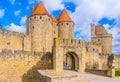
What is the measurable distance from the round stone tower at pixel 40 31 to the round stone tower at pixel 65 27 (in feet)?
17.2

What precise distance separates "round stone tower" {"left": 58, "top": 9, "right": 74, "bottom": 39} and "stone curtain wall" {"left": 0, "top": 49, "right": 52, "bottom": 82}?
16.8m

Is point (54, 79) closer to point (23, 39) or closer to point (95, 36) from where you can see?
point (23, 39)

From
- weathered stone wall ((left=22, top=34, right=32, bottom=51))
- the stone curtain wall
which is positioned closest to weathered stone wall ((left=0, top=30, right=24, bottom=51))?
weathered stone wall ((left=22, top=34, right=32, bottom=51))

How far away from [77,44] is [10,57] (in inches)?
294

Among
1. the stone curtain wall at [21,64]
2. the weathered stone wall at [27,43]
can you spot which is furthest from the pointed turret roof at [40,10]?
the stone curtain wall at [21,64]

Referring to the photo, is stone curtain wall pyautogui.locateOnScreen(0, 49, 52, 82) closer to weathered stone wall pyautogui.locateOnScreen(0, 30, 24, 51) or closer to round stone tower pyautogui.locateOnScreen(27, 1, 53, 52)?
weathered stone wall pyautogui.locateOnScreen(0, 30, 24, 51)

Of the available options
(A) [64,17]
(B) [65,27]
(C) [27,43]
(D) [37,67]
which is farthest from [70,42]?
(A) [64,17]

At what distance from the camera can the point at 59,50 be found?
25062 millimetres

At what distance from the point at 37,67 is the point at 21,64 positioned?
1806 mm

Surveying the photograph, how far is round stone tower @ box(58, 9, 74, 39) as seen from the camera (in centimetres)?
4391

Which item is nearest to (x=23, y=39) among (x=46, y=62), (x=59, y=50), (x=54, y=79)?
(x=46, y=62)

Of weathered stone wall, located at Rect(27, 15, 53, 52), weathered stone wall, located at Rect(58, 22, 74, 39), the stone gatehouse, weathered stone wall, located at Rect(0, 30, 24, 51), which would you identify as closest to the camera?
the stone gatehouse

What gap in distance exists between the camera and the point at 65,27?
4397cm

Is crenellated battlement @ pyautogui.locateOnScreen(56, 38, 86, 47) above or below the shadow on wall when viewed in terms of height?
above
